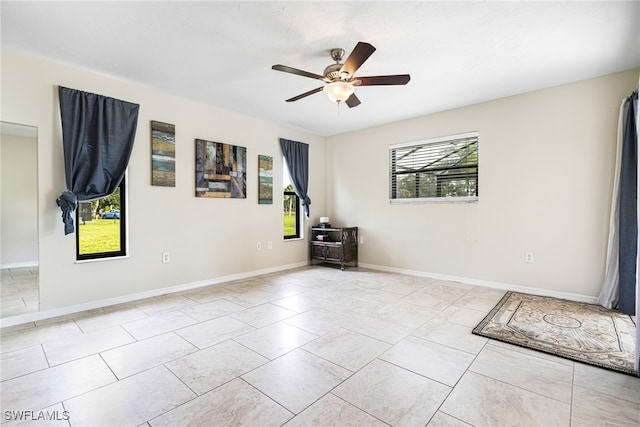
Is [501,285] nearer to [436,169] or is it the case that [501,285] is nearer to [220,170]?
[436,169]

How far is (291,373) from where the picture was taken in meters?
2.08

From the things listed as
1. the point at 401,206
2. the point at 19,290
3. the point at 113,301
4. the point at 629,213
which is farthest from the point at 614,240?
the point at 19,290

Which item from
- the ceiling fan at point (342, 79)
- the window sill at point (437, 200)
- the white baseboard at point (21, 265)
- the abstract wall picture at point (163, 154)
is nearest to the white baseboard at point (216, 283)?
the white baseboard at point (21, 265)

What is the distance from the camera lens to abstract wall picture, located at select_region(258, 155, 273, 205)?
513 centimetres

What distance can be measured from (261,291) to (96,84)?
10.5 feet

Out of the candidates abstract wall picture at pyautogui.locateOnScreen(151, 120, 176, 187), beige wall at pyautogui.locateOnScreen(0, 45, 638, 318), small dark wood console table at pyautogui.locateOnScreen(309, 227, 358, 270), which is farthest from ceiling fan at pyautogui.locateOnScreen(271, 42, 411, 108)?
small dark wood console table at pyautogui.locateOnScreen(309, 227, 358, 270)

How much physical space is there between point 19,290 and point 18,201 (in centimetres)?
95

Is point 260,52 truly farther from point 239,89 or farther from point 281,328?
point 281,328

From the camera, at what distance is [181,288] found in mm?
4129

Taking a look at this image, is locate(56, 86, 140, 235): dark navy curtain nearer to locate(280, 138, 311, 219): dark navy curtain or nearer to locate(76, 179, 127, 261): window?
locate(76, 179, 127, 261): window

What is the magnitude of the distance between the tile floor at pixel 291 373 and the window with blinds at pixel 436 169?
1.96m

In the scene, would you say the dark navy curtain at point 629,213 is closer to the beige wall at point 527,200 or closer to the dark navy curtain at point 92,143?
the beige wall at point 527,200

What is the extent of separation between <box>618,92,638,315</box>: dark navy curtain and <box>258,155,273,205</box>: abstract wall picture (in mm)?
4702

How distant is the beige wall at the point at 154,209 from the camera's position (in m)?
3.08
